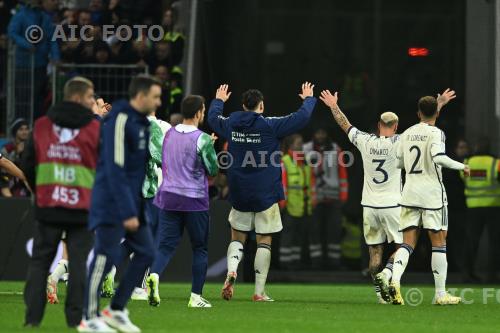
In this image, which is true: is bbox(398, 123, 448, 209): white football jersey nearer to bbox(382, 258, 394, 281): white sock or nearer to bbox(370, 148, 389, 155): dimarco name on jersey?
bbox(370, 148, 389, 155): dimarco name on jersey

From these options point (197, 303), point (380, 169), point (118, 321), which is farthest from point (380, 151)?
point (118, 321)

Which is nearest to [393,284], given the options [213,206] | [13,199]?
[213,206]

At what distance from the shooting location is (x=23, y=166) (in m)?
11.6

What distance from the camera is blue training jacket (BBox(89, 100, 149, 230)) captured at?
1070cm

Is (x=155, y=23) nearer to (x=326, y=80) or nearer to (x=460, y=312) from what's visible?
(x=326, y=80)

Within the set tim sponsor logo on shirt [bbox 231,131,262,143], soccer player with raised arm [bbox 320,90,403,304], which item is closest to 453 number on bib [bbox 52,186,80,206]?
tim sponsor logo on shirt [bbox 231,131,262,143]

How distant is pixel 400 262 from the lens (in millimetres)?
15727

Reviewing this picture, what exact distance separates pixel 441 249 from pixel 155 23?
33.0 ft

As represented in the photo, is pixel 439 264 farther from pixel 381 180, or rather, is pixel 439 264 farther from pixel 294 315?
pixel 294 315

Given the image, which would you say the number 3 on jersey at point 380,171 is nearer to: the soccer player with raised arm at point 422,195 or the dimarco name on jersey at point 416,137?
the soccer player with raised arm at point 422,195

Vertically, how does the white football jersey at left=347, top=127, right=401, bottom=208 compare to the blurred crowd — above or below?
below

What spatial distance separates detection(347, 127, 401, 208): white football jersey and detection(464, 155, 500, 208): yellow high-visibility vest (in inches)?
261

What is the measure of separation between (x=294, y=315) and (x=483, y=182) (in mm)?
9875

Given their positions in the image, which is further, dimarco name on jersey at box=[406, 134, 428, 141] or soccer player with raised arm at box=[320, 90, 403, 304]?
soccer player with raised arm at box=[320, 90, 403, 304]
